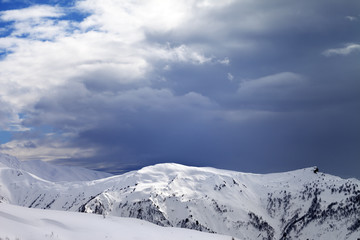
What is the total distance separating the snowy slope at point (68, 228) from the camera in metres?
25.8

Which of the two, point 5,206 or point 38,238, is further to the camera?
point 5,206

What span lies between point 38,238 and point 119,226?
9.65m

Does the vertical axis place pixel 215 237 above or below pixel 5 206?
below

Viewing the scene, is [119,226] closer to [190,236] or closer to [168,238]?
[168,238]

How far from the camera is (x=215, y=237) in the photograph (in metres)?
37.1

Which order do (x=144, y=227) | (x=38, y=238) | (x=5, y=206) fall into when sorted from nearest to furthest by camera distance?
1. (x=38, y=238)
2. (x=5, y=206)
3. (x=144, y=227)

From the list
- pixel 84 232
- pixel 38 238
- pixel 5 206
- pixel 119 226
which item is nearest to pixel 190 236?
pixel 119 226

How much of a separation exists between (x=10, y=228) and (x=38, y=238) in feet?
7.45

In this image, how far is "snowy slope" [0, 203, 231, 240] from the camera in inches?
1015

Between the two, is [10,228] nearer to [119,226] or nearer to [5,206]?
[5,206]

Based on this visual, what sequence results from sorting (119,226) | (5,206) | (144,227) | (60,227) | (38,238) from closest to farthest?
1. (38,238)
2. (60,227)
3. (5,206)
4. (119,226)
5. (144,227)

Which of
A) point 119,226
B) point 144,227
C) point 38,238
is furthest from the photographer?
point 144,227

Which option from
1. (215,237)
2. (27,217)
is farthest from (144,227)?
(27,217)

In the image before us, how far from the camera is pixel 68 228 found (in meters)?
29.2
